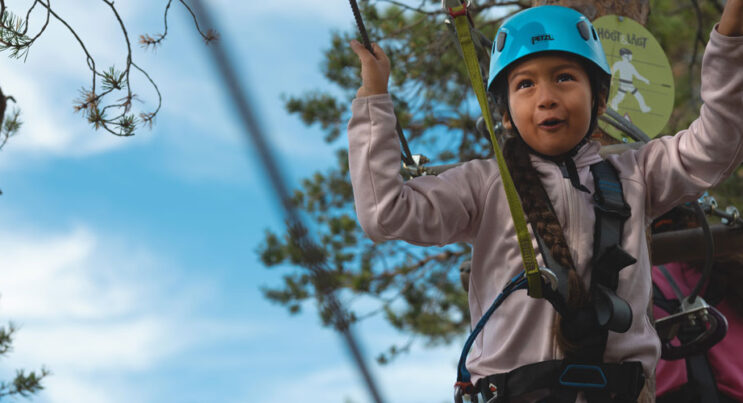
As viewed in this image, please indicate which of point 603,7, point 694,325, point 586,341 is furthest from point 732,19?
point 603,7

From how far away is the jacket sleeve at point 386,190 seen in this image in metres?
1.46

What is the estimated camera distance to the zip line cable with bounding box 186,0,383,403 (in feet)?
1.36

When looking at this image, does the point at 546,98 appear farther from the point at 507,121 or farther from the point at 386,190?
the point at 386,190

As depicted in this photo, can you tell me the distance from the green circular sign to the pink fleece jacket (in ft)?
3.47

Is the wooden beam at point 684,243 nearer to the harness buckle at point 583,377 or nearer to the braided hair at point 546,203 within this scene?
the braided hair at point 546,203

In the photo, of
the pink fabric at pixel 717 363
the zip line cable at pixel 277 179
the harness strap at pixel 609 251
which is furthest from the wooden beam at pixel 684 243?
the zip line cable at pixel 277 179

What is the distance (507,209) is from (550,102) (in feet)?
0.81

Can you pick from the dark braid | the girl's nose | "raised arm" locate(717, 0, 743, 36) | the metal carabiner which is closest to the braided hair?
the dark braid

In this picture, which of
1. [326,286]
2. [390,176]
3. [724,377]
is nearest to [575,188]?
[390,176]

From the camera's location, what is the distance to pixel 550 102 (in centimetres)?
162

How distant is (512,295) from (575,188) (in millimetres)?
272

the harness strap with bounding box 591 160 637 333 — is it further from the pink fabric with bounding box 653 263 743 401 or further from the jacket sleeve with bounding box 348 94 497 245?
the pink fabric with bounding box 653 263 743 401

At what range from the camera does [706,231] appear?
89.8 inches

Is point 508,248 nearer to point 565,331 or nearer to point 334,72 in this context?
point 565,331
